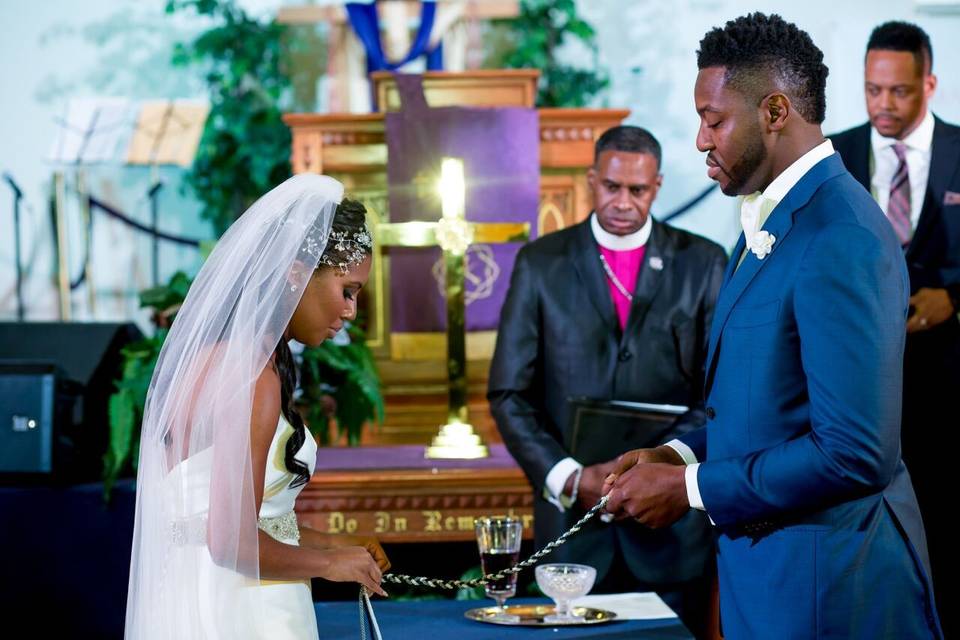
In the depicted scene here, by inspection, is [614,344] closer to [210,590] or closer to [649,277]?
[649,277]

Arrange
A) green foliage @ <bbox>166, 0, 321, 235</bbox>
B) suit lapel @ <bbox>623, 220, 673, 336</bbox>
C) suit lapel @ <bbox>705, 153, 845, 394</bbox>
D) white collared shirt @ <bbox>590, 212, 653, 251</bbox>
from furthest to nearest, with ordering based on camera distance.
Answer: green foliage @ <bbox>166, 0, 321, 235</bbox> < white collared shirt @ <bbox>590, 212, 653, 251</bbox> < suit lapel @ <bbox>623, 220, 673, 336</bbox> < suit lapel @ <bbox>705, 153, 845, 394</bbox>

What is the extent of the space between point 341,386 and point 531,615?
2327 mm

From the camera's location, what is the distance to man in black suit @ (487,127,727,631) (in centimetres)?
339

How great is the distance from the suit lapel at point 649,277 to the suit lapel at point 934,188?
858 millimetres

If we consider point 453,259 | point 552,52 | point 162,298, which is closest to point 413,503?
point 453,259

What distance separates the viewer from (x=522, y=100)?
5.96 meters

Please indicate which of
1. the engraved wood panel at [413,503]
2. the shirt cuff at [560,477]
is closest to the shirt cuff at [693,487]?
the shirt cuff at [560,477]

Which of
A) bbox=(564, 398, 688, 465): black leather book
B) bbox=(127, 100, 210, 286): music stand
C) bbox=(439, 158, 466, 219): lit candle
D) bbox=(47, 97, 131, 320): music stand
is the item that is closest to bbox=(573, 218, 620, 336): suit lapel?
bbox=(564, 398, 688, 465): black leather book

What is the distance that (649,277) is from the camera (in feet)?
11.6

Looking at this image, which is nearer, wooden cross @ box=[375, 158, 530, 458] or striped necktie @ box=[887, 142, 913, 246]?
striped necktie @ box=[887, 142, 913, 246]

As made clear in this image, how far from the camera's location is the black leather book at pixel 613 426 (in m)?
3.31

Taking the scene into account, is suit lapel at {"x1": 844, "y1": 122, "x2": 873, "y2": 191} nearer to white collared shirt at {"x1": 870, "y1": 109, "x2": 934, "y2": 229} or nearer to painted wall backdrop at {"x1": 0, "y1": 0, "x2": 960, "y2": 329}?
white collared shirt at {"x1": 870, "y1": 109, "x2": 934, "y2": 229}

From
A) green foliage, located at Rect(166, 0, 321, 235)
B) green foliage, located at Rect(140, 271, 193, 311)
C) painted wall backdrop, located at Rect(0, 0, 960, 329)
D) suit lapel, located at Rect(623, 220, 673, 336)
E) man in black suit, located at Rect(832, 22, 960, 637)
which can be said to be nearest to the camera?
suit lapel, located at Rect(623, 220, 673, 336)

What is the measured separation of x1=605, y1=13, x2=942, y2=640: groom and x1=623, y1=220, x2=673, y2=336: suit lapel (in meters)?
1.24
